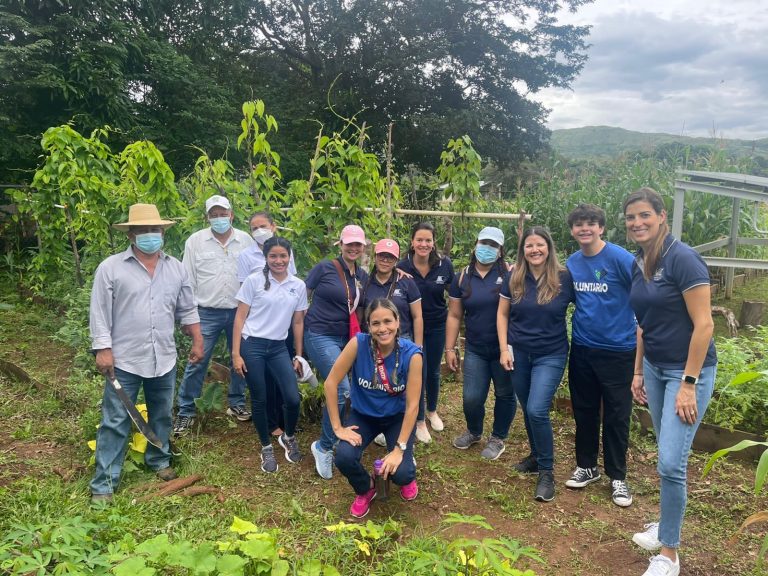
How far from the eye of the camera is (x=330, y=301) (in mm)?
3891

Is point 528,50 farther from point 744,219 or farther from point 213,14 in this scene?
point 744,219

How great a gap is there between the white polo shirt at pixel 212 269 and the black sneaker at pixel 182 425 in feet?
2.94

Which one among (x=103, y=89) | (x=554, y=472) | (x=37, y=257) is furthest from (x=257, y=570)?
(x=103, y=89)

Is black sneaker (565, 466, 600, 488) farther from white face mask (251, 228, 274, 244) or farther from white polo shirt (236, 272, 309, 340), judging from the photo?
white face mask (251, 228, 274, 244)

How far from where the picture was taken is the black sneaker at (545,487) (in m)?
3.58

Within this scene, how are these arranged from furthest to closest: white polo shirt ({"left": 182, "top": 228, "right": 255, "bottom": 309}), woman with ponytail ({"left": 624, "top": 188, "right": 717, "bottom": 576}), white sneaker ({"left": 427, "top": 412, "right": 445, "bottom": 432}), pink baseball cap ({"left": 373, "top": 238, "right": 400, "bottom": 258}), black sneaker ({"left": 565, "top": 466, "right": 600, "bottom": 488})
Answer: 1. white sneaker ({"left": 427, "top": 412, "right": 445, "bottom": 432})
2. white polo shirt ({"left": 182, "top": 228, "right": 255, "bottom": 309})
3. pink baseball cap ({"left": 373, "top": 238, "right": 400, "bottom": 258})
4. black sneaker ({"left": 565, "top": 466, "right": 600, "bottom": 488})
5. woman with ponytail ({"left": 624, "top": 188, "right": 717, "bottom": 576})

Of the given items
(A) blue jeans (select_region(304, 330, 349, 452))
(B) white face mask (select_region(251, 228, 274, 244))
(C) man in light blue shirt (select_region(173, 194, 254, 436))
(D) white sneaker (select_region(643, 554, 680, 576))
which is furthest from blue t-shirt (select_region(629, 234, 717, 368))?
(C) man in light blue shirt (select_region(173, 194, 254, 436))

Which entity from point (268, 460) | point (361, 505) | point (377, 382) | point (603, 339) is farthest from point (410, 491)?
point (603, 339)

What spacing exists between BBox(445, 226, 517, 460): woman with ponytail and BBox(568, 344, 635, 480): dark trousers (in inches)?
21.0

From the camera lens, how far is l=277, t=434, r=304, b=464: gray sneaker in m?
4.05

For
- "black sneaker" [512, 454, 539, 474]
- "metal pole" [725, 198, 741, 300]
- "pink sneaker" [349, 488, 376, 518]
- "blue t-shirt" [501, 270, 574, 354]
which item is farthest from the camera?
"metal pole" [725, 198, 741, 300]

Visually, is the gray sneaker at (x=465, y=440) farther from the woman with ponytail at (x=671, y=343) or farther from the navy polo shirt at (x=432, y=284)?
the woman with ponytail at (x=671, y=343)

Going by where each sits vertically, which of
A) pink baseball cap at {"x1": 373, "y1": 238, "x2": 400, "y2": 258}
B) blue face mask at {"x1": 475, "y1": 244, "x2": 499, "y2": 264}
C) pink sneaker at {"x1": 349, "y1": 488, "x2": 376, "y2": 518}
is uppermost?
pink baseball cap at {"x1": 373, "y1": 238, "x2": 400, "y2": 258}

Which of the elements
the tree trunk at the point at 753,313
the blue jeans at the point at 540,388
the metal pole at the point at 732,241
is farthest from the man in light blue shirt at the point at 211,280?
the metal pole at the point at 732,241
